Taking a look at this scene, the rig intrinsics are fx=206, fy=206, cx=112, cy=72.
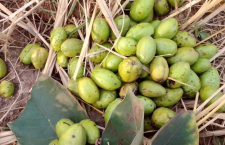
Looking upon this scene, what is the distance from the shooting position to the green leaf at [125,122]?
132 centimetres

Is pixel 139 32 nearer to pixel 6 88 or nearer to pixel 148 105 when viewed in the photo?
pixel 148 105

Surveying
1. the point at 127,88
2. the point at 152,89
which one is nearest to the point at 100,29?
the point at 127,88

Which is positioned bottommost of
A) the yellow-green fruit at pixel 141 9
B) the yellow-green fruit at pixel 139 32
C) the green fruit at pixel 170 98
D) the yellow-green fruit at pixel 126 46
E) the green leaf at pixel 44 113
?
the green leaf at pixel 44 113

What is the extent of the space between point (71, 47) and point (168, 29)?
85cm

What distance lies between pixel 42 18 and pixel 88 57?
834mm

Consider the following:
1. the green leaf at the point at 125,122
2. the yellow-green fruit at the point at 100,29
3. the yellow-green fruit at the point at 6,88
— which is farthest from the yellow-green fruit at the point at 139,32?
the yellow-green fruit at the point at 6,88

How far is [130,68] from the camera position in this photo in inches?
60.4

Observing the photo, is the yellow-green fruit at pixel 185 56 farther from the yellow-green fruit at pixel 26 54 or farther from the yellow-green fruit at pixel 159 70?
the yellow-green fruit at pixel 26 54

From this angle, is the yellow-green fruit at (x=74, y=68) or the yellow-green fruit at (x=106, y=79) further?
A: the yellow-green fruit at (x=74, y=68)

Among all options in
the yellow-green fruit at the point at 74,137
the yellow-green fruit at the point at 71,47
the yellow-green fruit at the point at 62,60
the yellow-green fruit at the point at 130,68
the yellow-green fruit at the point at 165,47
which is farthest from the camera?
the yellow-green fruit at the point at 62,60

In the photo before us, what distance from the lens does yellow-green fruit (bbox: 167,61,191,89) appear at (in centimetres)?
162

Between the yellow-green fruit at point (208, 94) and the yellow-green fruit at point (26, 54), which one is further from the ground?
the yellow-green fruit at point (26, 54)

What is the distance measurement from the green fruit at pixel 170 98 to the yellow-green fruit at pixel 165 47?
308 mm

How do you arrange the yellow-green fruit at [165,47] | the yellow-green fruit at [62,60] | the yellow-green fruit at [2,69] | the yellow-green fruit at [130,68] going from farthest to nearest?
1. the yellow-green fruit at [2,69]
2. the yellow-green fruit at [62,60]
3. the yellow-green fruit at [165,47]
4. the yellow-green fruit at [130,68]
